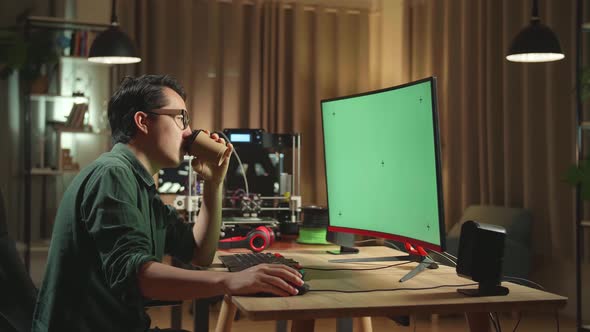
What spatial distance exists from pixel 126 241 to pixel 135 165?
29 centimetres

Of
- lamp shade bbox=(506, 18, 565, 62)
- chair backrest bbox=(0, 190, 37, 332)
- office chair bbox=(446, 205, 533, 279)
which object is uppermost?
lamp shade bbox=(506, 18, 565, 62)

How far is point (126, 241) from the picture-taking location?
118 centimetres

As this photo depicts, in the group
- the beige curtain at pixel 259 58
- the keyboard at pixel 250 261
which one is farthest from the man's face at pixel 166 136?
the beige curtain at pixel 259 58

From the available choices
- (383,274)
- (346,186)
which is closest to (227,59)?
(346,186)

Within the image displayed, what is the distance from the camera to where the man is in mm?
1168

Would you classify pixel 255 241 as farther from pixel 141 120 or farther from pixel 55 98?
pixel 55 98

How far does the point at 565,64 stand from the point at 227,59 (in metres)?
2.80

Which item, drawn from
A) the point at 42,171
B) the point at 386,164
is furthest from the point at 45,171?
the point at 386,164

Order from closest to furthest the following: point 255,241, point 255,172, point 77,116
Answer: point 255,241
point 255,172
point 77,116

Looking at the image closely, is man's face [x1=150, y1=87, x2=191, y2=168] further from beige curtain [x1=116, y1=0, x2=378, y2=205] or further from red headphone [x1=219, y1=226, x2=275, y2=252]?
beige curtain [x1=116, y1=0, x2=378, y2=205]

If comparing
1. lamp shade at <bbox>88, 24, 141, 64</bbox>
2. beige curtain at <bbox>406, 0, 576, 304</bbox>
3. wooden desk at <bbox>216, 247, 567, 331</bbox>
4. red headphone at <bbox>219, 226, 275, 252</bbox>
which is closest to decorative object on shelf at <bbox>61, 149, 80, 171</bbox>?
lamp shade at <bbox>88, 24, 141, 64</bbox>

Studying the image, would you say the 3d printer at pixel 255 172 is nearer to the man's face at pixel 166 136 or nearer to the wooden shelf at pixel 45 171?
the wooden shelf at pixel 45 171

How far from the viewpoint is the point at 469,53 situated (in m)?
4.79

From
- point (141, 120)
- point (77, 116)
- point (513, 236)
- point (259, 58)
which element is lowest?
point (513, 236)
